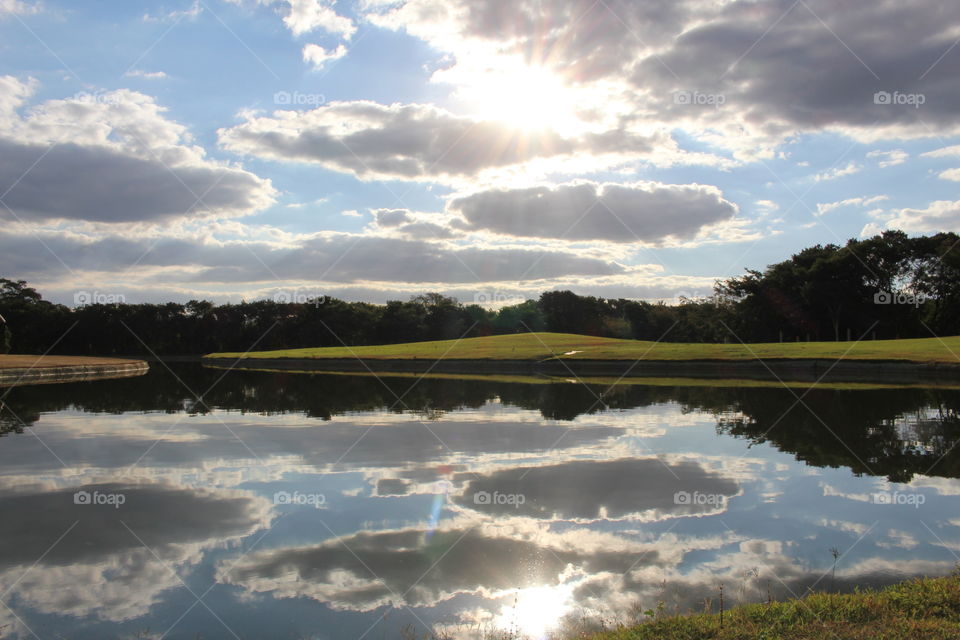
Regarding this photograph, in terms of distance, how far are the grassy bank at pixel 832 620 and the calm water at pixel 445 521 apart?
2.76ft

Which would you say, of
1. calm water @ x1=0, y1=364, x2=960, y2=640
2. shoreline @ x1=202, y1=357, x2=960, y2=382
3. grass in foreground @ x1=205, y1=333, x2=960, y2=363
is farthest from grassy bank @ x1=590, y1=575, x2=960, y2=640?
grass in foreground @ x1=205, y1=333, x2=960, y2=363

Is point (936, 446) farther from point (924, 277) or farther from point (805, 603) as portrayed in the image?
point (924, 277)

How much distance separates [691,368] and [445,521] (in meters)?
45.0

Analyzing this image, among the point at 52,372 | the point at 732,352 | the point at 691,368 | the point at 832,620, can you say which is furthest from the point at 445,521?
the point at 52,372

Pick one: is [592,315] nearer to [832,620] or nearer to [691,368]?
[691,368]

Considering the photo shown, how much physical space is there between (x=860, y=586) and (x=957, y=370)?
4134 cm

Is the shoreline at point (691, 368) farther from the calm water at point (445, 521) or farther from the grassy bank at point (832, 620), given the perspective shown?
the grassy bank at point (832, 620)

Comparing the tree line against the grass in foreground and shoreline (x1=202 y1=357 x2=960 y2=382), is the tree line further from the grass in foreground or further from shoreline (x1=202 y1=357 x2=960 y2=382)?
shoreline (x1=202 y1=357 x2=960 y2=382)

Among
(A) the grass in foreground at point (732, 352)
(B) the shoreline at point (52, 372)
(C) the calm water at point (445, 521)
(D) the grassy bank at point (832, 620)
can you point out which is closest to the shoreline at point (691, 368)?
(A) the grass in foreground at point (732, 352)

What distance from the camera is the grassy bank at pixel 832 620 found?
18.4ft

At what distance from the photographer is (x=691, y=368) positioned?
51812 millimetres

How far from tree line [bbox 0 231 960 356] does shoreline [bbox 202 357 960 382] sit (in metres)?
30.1

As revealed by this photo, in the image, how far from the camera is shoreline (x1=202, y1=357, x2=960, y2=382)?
140 feet

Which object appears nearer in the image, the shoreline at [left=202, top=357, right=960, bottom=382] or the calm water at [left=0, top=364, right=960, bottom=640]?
the calm water at [left=0, top=364, right=960, bottom=640]
